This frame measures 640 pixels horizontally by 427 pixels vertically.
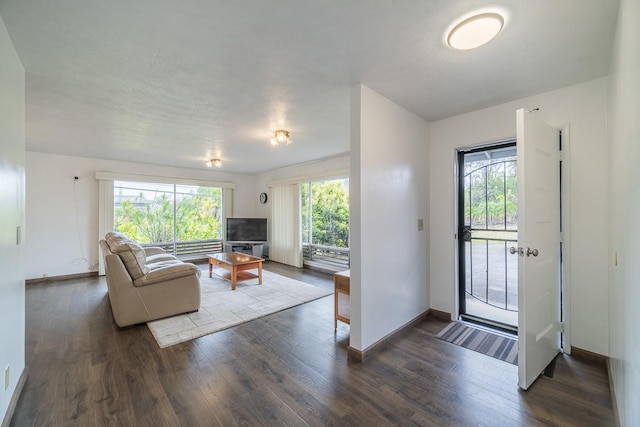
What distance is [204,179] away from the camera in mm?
6488

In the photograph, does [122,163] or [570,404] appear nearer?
[570,404]

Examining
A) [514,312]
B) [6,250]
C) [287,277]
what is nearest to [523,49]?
[514,312]

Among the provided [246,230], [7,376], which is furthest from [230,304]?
[246,230]

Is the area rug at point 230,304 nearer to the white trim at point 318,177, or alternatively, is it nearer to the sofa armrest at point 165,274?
the sofa armrest at point 165,274

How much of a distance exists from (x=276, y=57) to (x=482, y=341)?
2990mm

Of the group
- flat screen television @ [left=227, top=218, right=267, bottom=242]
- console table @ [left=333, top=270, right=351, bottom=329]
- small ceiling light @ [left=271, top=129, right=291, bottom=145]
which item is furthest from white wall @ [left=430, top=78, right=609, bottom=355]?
flat screen television @ [left=227, top=218, right=267, bottom=242]

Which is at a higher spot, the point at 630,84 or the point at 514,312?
the point at 630,84

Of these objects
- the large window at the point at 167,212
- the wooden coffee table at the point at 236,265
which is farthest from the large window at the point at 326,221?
the large window at the point at 167,212

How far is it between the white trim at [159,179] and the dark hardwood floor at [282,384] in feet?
10.5

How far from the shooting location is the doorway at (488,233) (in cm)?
297

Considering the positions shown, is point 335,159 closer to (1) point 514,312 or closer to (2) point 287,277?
(2) point 287,277

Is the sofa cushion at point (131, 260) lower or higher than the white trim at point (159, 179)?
lower

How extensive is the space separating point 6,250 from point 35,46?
1293 millimetres

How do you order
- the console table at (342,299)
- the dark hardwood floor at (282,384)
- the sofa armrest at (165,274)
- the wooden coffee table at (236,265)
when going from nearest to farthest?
1. the dark hardwood floor at (282,384)
2. the console table at (342,299)
3. the sofa armrest at (165,274)
4. the wooden coffee table at (236,265)
